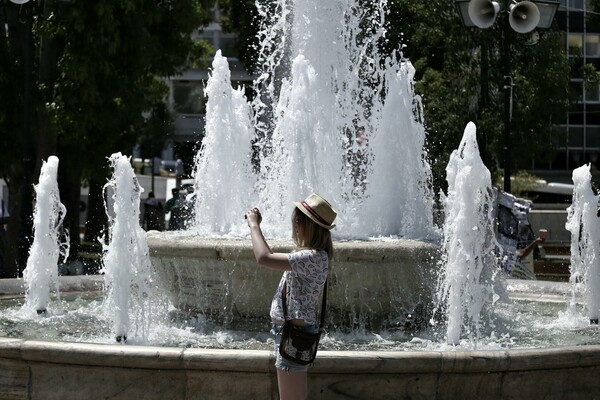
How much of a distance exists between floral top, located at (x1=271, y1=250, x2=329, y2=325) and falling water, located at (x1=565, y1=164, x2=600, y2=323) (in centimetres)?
497

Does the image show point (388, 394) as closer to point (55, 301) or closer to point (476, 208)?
point (476, 208)

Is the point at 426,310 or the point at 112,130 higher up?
the point at 112,130

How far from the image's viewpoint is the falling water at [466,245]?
8531 millimetres

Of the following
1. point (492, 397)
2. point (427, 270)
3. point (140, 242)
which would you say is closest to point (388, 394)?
Result: point (492, 397)

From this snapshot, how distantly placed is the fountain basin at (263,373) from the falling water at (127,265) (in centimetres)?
163

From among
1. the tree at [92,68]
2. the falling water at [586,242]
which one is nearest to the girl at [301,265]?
the falling water at [586,242]

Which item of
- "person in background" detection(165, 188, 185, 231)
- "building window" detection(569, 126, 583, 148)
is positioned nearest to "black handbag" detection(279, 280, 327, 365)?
"person in background" detection(165, 188, 185, 231)

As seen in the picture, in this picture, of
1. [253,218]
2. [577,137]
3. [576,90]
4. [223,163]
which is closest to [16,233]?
[223,163]

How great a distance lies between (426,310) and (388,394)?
2451 millimetres

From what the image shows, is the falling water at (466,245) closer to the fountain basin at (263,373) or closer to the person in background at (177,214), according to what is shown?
the fountain basin at (263,373)

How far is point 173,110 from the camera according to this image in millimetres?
53875

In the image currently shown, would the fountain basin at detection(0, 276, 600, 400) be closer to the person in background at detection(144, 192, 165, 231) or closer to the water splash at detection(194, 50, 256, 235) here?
the water splash at detection(194, 50, 256, 235)

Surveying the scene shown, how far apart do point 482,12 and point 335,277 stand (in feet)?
31.1

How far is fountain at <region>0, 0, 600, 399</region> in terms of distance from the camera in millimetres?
6645
